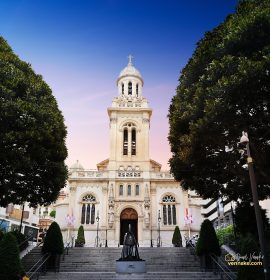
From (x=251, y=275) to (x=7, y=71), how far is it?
610 inches

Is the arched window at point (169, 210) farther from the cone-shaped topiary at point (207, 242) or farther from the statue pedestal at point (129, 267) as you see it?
the statue pedestal at point (129, 267)

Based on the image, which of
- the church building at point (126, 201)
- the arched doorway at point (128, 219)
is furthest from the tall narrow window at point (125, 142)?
the arched doorway at point (128, 219)

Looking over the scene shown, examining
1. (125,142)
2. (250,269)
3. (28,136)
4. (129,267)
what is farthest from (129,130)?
(250,269)

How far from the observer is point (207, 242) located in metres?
18.5

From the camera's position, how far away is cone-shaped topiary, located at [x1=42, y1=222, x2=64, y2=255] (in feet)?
61.3

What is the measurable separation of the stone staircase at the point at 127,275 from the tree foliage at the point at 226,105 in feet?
16.8

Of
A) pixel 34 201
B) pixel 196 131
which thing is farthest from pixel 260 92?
pixel 34 201

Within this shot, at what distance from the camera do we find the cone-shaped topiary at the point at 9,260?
499 inches

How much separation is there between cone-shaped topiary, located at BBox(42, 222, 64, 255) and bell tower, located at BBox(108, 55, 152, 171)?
2110 centimetres

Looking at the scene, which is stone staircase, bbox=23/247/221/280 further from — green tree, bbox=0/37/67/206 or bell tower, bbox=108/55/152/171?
bell tower, bbox=108/55/152/171

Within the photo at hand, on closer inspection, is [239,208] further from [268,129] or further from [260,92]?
[260,92]

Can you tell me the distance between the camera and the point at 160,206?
38.7m

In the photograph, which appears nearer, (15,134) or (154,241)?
(15,134)

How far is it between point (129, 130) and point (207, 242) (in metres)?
26.7
